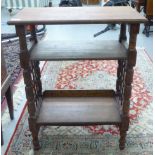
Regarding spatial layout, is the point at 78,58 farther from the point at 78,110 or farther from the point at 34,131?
the point at 34,131

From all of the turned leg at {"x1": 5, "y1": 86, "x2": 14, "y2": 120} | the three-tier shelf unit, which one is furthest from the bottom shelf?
the turned leg at {"x1": 5, "y1": 86, "x2": 14, "y2": 120}

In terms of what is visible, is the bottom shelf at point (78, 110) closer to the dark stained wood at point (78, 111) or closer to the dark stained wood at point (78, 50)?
the dark stained wood at point (78, 111)

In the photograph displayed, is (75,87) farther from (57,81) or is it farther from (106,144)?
(106,144)

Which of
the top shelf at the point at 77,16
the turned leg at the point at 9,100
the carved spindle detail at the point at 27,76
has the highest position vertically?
the top shelf at the point at 77,16

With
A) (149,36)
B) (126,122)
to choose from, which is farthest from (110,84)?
(149,36)

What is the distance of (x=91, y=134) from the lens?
1727 millimetres

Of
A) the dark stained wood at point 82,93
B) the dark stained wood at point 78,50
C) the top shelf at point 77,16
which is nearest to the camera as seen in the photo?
the top shelf at point 77,16

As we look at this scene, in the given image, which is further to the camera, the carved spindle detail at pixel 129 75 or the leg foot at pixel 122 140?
the leg foot at pixel 122 140

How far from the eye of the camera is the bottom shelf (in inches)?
59.5

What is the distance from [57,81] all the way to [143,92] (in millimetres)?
814

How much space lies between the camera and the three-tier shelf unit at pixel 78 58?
1216 mm

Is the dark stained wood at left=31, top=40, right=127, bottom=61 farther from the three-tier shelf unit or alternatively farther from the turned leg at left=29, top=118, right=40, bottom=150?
the turned leg at left=29, top=118, right=40, bottom=150

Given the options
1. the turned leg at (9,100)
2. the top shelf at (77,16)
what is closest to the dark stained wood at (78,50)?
the top shelf at (77,16)

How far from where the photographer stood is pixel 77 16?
1.25 metres
